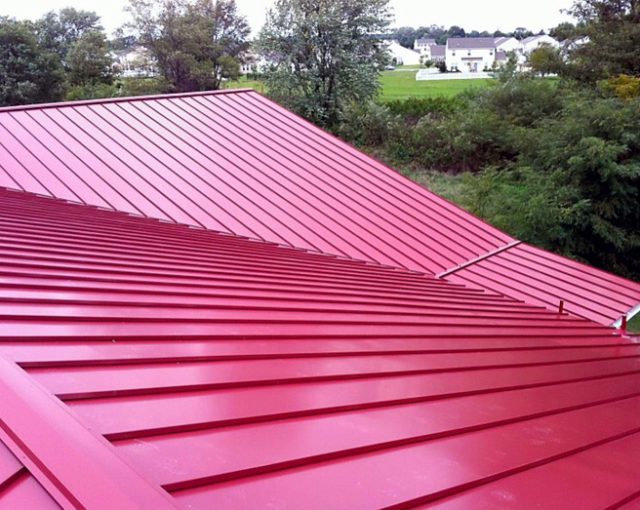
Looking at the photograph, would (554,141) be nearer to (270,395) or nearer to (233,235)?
(233,235)

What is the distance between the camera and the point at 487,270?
843 centimetres

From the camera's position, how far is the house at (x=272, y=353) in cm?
192

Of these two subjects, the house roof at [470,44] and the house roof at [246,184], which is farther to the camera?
the house roof at [470,44]

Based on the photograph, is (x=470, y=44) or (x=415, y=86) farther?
(x=470, y=44)

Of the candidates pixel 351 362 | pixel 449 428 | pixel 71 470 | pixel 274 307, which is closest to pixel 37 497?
pixel 71 470

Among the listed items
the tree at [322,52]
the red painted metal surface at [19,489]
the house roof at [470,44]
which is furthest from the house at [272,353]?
the house roof at [470,44]

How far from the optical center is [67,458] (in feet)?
5.20

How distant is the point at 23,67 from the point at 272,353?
31.3 meters

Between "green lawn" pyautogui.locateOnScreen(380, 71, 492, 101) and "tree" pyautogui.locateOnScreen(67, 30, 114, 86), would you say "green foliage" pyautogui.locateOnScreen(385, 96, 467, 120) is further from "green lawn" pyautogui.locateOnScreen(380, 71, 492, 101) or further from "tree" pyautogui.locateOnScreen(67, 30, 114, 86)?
"tree" pyautogui.locateOnScreen(67, 30, 114, 86)

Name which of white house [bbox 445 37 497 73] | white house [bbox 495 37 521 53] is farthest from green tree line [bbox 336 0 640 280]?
white house [bbox 495 37 521 53]

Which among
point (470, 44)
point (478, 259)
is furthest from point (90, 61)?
point (470, 44)

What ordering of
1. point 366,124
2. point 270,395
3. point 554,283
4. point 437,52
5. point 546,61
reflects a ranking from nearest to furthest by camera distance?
point 270,395
point 554,283
point 546,61
point 366,124
point 437,52

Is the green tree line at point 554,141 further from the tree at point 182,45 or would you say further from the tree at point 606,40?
the tree at point 182,45

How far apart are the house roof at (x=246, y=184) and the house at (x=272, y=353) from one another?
5 centimetres
